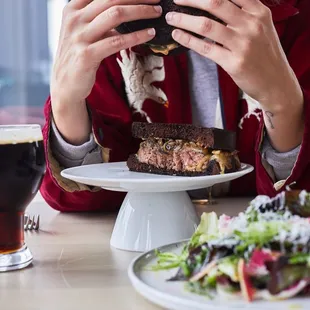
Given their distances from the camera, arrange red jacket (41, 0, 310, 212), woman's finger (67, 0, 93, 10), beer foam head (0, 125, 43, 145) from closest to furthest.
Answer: beer foam head (0, 125, 43, 145)
woman's finger (67, 0, 93, 10)
red jacket (41, 0, 310, 212)

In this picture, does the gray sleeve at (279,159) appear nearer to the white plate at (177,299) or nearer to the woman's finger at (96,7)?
the woman's finger at (96,7)

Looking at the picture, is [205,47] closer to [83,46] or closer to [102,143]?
[83,46]

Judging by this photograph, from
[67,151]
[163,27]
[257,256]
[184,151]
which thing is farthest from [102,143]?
[257,256]

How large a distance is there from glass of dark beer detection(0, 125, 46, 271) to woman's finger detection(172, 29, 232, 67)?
369 mm

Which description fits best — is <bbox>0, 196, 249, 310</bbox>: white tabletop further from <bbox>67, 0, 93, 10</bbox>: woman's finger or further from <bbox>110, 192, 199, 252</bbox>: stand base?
<bbox>67, 0, 93, 10</bbox>: woman's finger

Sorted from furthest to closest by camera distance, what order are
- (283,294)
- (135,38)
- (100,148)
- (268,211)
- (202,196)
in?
1. (202,196)
2. (100,148)
3. (135,38)
4. (268,211)
5. (283,294)

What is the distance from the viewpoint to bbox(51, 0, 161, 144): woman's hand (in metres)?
1.17

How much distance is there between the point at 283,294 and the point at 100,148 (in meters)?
0.82

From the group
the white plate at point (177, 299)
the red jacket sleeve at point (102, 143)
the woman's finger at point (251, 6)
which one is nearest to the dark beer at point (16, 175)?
the white plate at point (177, 299)

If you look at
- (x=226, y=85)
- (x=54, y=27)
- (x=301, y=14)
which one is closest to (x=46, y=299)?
(x=226, y=85)

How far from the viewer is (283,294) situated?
2.05 feet

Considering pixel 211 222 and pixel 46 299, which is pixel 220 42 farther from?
pixel 46 299

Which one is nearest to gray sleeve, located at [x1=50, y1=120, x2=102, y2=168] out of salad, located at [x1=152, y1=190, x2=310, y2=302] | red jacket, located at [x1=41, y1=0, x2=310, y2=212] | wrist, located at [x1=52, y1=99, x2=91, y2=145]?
wrist, located at [x1=52, y1=99, x2=91, y2=145]

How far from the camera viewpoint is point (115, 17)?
118 cm
